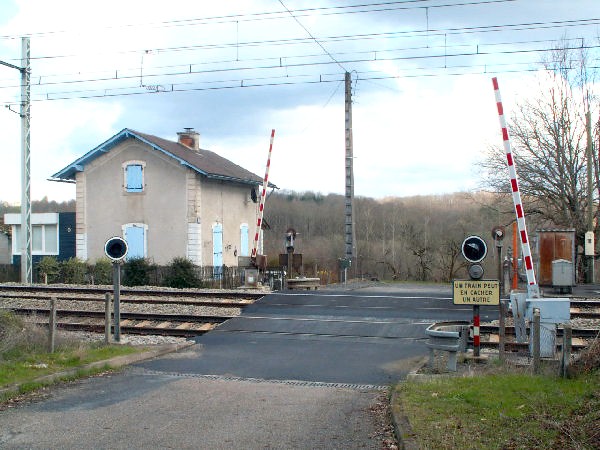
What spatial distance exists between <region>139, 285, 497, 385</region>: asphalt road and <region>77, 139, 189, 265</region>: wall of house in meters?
13.6

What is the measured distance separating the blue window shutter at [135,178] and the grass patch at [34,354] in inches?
819

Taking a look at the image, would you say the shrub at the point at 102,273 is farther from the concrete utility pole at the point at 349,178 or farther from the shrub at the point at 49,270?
the concrete utility pole at the point at 349,178

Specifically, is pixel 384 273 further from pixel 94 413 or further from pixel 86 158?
pixel 94 413

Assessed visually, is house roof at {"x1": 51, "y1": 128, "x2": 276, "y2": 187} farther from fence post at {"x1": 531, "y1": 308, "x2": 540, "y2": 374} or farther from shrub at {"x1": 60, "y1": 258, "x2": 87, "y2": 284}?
fence post at {"x1": 531, "y1": 308, "x2": 540, "y2": 374}

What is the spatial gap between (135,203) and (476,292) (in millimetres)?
24858

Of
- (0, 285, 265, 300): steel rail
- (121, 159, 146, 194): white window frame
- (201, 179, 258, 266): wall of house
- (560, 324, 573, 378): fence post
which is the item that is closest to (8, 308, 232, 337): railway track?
(0, 285, 265, 300): steel rail

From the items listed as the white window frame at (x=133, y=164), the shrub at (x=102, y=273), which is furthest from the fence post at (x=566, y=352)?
the white window frame at (x=133, y=164)

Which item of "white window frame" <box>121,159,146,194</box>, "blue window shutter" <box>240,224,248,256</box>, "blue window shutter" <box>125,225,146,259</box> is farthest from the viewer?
"blue window shutter" <box>240,224,248,256</box>

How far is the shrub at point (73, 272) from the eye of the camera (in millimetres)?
30859

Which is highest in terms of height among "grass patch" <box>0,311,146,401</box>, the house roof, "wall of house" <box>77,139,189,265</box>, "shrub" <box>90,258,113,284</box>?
the house roof

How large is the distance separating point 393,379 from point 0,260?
3862 cm

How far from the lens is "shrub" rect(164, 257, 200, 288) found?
90.7 feet

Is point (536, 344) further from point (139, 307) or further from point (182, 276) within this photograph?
point (182, 276)

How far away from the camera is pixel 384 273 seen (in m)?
46.6
